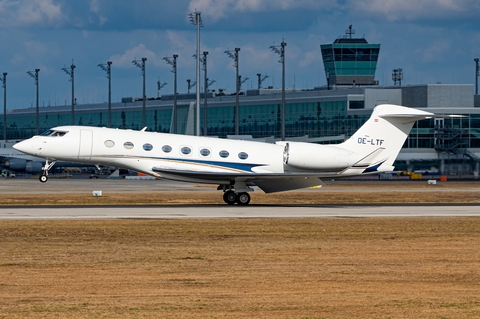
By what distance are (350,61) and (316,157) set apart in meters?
101

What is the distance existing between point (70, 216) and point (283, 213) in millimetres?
8460

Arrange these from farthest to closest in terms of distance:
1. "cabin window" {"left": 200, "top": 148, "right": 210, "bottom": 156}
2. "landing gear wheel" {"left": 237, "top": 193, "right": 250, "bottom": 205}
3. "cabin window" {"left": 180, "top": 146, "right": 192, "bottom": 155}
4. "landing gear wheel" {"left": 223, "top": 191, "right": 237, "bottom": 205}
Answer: "landing gear wheel" {"left": 223, "top": 191, "right": 237, "bottom": 205} < "landing gear wheel" {"left": 237, "top": 193, "right": 250, "bottom": 205} < "cabin window" {"left": 200, "top": 148, "right": 210, "bottom": 156} < "cabin window" {"left": 180, "top": 146, "right": 192, "bottom": 155}

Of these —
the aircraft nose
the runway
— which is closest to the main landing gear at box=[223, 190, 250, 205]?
the runway

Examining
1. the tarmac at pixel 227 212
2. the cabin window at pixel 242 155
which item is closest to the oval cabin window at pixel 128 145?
the tarmac at pixel 227 212

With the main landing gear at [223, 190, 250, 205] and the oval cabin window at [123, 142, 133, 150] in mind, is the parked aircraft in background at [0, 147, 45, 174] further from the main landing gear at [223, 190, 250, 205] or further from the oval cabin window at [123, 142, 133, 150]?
the oval cabin window at [123, 142, 133, 150]

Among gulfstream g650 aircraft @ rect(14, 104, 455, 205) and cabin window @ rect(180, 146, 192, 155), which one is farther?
cabin window @ rect(180, 146, 192, 155)

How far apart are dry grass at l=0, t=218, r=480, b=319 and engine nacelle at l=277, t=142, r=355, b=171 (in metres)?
9.52

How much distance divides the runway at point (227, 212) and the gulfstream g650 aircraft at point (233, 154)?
1.60 meters

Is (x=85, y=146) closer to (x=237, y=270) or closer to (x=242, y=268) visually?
(x=242, y=268)

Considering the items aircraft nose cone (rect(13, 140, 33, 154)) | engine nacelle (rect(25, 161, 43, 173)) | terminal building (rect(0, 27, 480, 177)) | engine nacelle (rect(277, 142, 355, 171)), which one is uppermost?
terminal building (rect(0, 27, 480, 177))

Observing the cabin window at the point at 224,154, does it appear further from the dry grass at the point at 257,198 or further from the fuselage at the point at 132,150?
the dry grass at the point at 257,198

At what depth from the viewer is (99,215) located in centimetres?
3231

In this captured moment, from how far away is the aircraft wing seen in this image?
123 ft

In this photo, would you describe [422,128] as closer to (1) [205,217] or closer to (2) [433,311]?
(1) [205,217]
